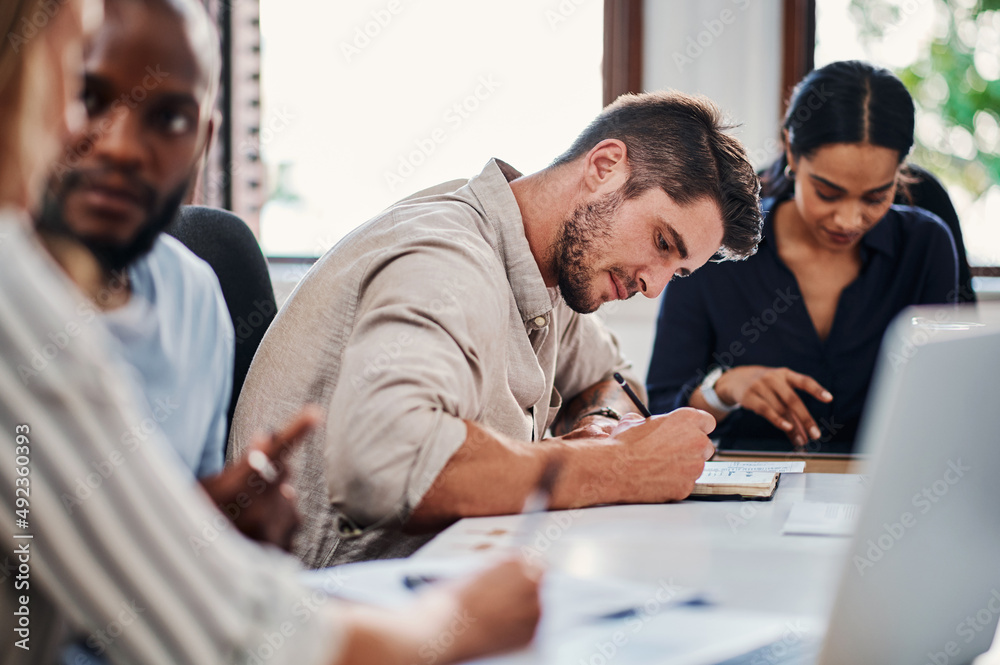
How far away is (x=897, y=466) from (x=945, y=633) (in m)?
0.21

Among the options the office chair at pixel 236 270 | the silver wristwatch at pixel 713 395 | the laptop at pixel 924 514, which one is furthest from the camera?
the silver wristwatch at pixel 713 395

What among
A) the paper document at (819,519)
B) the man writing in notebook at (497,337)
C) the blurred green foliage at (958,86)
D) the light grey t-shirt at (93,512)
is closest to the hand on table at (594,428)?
the man writing in notebook at (497,337)

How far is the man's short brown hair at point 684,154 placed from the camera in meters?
1.32

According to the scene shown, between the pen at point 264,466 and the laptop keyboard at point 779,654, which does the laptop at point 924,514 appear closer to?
the laptop keyboard at point 779,654

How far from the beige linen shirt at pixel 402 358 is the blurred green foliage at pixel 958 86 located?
2.01 m

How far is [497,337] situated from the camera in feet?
3.67

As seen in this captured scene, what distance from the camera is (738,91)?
2895 mm

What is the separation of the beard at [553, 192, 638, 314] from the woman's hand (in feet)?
1.17

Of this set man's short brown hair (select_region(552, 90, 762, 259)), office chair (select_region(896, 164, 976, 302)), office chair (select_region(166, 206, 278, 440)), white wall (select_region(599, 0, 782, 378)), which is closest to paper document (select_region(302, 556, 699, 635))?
man's short brown hair (select_region(552, 90, 762, 259))

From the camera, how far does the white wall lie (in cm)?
288

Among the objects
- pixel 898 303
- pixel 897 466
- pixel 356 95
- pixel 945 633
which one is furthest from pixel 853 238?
pixel 356 95

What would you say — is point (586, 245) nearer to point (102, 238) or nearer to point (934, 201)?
point (102, 238)

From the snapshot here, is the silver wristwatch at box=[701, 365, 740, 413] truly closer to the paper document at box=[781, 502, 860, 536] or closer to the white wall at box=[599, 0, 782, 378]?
the paper document at box=[781, 502, 860, 536]

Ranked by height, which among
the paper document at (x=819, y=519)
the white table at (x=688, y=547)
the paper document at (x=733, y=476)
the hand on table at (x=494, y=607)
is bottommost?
the paper document at (x=733, y=476)
